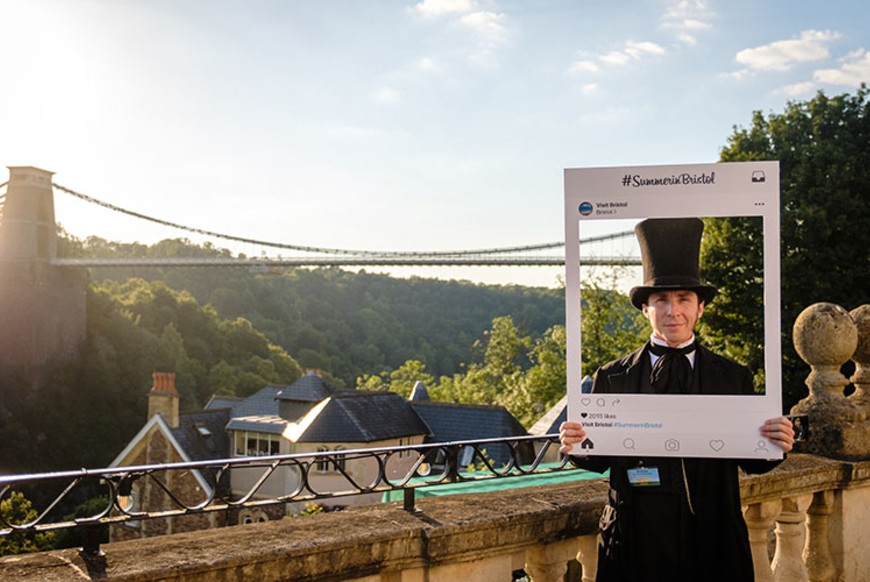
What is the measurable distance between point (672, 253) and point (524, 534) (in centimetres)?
90

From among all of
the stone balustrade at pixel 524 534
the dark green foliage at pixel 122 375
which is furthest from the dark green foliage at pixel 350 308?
the stone balustrade at pixel 524 534

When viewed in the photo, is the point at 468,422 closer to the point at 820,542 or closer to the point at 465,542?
the point at 820,542

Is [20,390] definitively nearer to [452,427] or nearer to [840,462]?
[452,427]

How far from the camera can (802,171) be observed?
57.0ft

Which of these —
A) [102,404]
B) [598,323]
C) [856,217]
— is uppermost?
[856,217]

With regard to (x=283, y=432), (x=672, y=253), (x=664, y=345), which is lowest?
(x=283, y=432)

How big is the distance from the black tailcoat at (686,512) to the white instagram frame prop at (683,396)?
54mm

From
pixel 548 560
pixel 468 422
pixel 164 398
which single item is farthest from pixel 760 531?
pixel 164 398

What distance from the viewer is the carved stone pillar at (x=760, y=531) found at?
111 inches

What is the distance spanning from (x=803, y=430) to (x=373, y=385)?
144ft

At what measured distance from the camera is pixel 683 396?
1.94 meters

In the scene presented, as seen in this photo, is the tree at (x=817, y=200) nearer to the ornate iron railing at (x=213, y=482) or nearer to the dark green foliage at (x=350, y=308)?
the ornate iron railing at (x=213, y=482)

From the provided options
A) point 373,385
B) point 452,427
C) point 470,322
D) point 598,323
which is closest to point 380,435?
point 452,427

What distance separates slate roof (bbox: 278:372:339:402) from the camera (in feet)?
82.3
